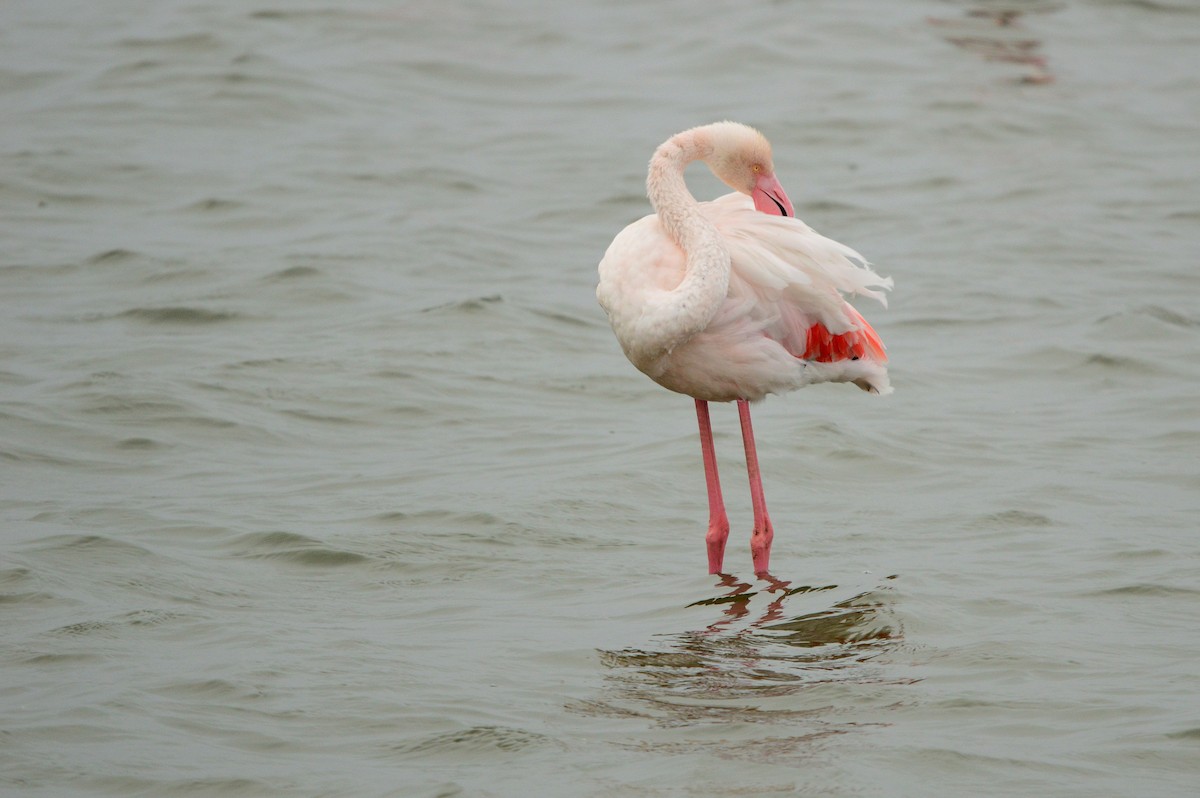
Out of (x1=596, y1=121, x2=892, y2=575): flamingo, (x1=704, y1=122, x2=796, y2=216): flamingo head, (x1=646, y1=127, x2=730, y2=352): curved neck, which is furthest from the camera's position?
(x1=704, y1=122, x2=796, y2=216): flamingo head

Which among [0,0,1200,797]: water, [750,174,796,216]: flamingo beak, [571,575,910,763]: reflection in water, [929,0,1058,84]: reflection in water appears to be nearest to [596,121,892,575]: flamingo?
[750,174,796,216]: flamingo beak

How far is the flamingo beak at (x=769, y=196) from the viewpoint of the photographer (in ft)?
21.4

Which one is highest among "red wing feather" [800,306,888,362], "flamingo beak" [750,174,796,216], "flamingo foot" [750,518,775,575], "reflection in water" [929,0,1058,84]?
"flamingo beak" [750,174,796,216]

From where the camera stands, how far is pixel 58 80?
1558cm

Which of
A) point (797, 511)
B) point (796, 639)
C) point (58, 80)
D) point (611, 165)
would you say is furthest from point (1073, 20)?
point (796, 639)

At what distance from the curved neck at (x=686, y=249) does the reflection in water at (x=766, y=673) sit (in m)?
1.10

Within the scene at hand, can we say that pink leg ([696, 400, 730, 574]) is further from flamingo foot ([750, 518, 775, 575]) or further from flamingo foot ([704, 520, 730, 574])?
flamingo foot ([750, 518, 775, 575])

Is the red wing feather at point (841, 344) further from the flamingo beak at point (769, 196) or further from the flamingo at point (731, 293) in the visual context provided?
the flamingo beak at point (769, 196)

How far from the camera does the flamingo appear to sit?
5.90 metres

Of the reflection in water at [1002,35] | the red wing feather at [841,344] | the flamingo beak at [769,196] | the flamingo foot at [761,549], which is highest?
the flamingo beak at [769,196]

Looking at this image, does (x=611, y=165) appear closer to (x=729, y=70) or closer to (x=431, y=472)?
(x=729, y=70)

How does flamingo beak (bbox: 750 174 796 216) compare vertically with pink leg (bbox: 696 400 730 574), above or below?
above

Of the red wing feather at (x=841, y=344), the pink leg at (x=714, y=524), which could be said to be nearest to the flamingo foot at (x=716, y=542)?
the pink leg at (x=714, y=524)

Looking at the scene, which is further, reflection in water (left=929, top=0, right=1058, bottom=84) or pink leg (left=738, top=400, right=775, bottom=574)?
reflection in water (left=929, top=0, right=1058, bottom=84)
